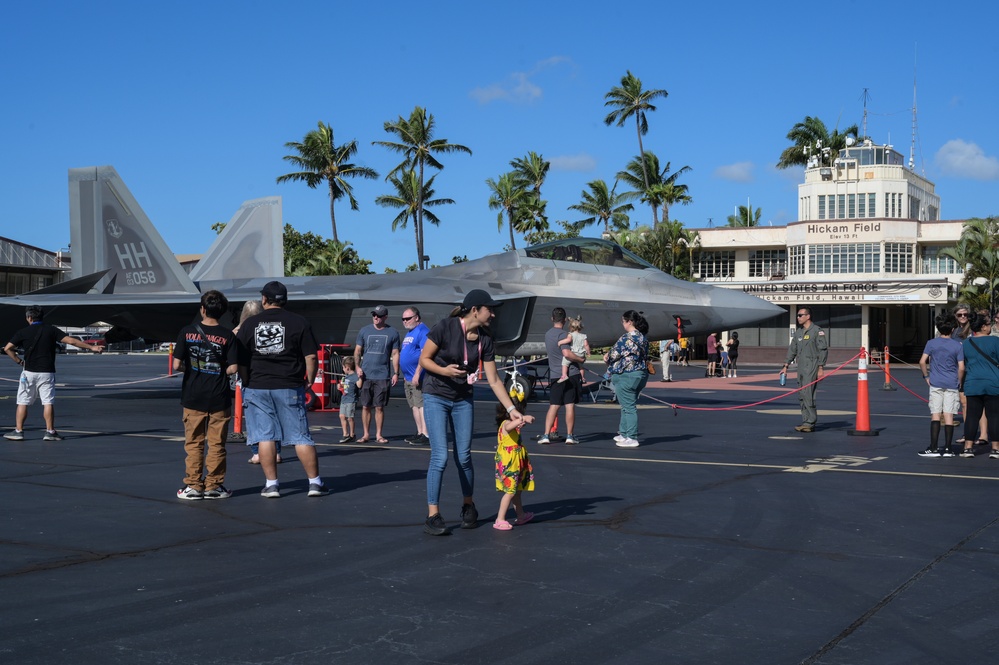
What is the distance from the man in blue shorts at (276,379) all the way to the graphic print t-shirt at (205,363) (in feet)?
0.49

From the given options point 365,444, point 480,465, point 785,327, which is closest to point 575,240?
point 365,444

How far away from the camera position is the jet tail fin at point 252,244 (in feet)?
81.0

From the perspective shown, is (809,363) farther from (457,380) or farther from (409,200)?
(409,200)

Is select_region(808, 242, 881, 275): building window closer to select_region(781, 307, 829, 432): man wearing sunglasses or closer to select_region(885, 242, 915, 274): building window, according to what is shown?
select_region(885, 242, 915, 274): building window

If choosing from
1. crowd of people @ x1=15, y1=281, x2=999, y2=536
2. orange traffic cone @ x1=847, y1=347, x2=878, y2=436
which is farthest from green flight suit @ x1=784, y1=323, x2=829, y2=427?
crowd of people @ x1=15, y1=281, x2=999, y2=536

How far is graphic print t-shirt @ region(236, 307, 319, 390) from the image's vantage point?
8.53 metres

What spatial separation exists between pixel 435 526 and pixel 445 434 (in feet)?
2.29

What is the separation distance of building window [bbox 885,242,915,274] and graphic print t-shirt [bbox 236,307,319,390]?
5470 centimetres

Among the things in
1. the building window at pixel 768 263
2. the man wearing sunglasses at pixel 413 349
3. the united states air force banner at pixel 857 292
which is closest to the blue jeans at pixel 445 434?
the man wearing sunglasses at pixel 413 349

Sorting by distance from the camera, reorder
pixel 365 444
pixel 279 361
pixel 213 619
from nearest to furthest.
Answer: pixel 213 619 → pixel 279 361 → pixel 365 444

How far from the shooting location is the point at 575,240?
2020cm

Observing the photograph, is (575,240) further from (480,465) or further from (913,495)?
(913,495)

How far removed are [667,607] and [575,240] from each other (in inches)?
606

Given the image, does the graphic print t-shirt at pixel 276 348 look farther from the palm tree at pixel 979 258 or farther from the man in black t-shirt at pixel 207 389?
the palm tree at pixel 979 258
